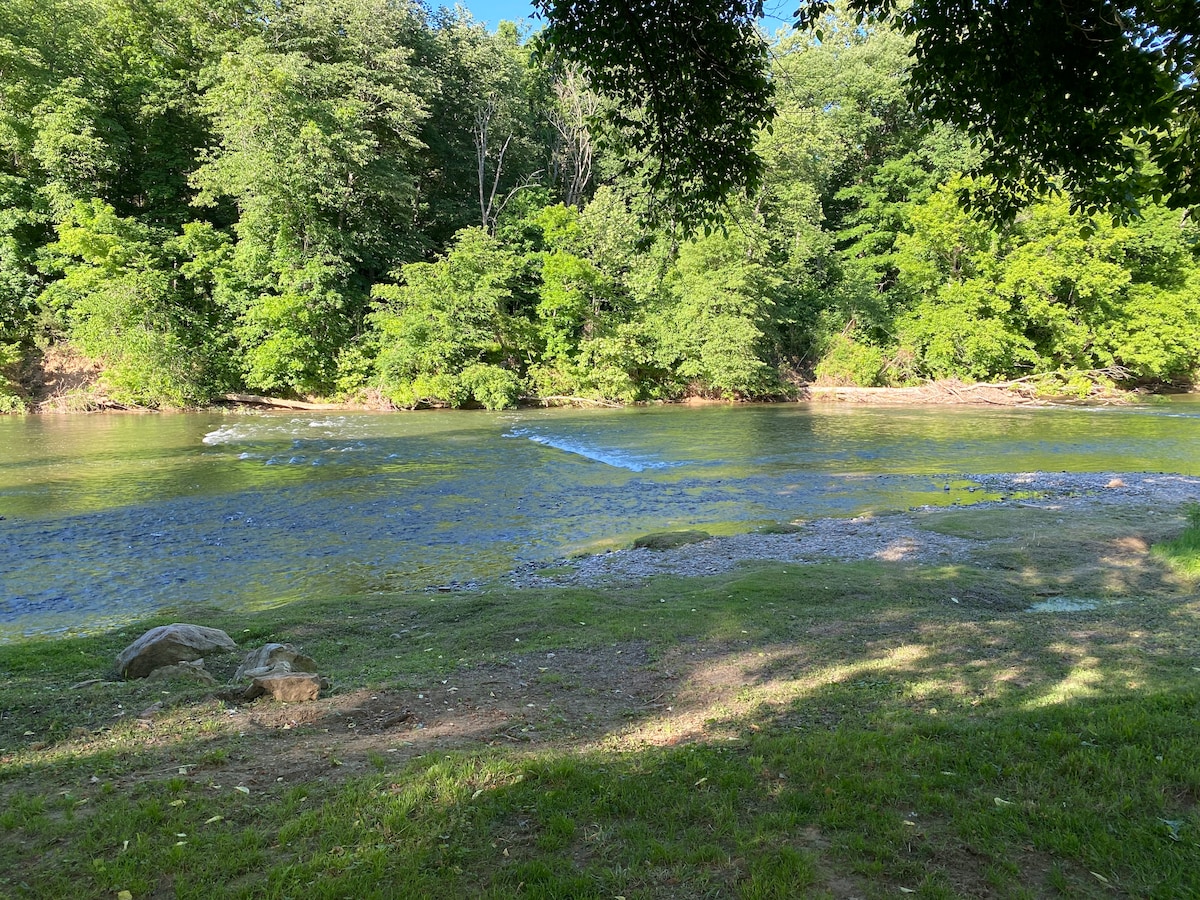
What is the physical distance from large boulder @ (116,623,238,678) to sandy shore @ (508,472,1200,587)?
13.9 ft

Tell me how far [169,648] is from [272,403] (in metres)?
32.8

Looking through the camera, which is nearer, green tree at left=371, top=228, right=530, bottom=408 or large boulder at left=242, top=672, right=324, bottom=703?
large boulder at left=242, top=672, right=324, bottom=703

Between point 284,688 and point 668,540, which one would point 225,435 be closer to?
point 668,540

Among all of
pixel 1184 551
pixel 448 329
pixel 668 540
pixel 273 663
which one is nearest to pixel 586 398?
pixel 448 329

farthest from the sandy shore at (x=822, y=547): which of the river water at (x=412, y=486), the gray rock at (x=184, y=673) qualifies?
the gray rock at (x=184, y=673)

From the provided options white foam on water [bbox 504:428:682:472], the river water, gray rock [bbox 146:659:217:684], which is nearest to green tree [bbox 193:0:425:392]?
the river water

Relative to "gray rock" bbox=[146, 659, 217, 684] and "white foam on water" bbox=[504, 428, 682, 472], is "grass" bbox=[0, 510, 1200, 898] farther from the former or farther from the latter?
"white foam on water" bbox=[504, 428, 682, 472]

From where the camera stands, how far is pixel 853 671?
611 centimetres

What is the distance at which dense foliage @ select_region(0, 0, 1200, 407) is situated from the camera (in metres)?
33.9

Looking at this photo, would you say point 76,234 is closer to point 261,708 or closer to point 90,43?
point 90,43

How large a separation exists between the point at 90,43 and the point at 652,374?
33.6 m

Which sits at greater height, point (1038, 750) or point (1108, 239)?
point (1108, 239)

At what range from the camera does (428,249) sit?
4403 cm

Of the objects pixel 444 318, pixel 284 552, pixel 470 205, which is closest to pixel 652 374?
pixel 444 318
